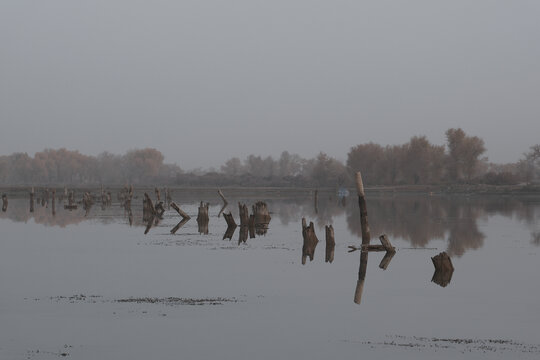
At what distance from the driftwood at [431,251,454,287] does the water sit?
0.49 meters

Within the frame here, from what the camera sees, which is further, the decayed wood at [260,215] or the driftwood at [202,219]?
the decayed wood at [260,215]

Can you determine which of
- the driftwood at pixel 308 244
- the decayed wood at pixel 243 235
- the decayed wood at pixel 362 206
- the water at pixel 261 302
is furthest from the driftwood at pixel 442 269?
the decayed wood at pixel 243 235

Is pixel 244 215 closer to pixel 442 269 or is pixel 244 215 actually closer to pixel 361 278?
pixel 442 269

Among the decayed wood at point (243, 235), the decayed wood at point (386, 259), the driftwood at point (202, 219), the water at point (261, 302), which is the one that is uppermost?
the driftwood at point (202, 219)

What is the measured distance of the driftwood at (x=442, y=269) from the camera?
24.1 metres

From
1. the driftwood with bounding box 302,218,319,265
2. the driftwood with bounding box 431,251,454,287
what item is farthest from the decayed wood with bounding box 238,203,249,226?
the driftwood with bounding box 431,251,454,287

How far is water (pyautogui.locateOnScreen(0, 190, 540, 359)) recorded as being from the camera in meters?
15.0

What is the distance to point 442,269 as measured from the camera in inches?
1000

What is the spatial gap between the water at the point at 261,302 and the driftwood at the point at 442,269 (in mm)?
491

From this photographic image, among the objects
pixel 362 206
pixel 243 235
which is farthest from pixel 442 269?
pixel 243 235

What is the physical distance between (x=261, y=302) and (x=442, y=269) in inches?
321

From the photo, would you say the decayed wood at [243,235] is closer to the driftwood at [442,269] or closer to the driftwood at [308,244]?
the driftwood at [308,244]

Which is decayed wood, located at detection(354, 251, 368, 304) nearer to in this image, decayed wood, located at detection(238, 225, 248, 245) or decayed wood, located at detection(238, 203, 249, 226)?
decayed wood, located at detection(238, 225, 248, 245)

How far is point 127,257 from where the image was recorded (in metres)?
30.8
